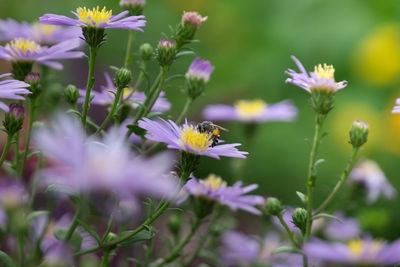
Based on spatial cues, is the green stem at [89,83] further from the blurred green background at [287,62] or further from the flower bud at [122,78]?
the blurred green background at [287,62]

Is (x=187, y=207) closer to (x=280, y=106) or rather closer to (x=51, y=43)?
(x=51, y=43)

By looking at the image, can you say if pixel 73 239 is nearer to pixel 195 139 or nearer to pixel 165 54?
pixel 195 139

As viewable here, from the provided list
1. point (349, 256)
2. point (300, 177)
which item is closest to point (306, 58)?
point (300, 177)

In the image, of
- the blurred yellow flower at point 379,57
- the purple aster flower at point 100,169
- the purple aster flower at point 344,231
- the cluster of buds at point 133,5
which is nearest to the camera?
the purple aster flower at point 100,169

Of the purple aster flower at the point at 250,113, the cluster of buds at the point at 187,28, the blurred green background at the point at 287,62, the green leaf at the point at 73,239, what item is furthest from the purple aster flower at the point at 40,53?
the blurred green background at the point at 287,62

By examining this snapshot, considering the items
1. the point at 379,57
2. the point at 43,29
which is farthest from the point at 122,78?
the point at 379,57

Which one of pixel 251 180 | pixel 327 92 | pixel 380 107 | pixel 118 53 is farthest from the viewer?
pixel 118 53
